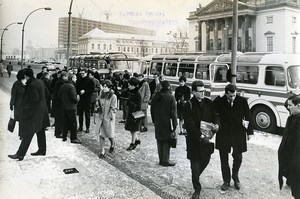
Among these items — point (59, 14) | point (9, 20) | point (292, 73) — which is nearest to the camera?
point (9, 20)

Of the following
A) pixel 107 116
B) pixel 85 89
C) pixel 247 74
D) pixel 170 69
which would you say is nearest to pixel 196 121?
pixel 107 116

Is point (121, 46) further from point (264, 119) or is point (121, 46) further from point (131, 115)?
point (131, 115)

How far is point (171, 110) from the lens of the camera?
4.70 metres

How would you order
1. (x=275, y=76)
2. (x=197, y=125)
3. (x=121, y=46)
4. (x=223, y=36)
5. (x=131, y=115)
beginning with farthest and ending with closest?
1. (x=223, y=36)
2. (x=121, y=46)
3. (x=275, y=76)
4. (x=131, y=115)
5. (x=197, y=125)

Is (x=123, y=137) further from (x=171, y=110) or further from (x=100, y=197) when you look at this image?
(x=100, y=197)

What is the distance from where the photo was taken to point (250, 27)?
27.2 m

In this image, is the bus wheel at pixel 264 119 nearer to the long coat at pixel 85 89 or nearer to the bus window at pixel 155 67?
the long coat at pixel 85 89

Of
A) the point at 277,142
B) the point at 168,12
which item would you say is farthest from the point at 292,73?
the point at 168,12

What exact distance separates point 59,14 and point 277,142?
4833mm

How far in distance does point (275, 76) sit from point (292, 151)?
13.5 ft

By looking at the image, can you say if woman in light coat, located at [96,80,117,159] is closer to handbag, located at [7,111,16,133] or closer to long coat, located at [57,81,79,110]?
long coat, located at [57,81,79,110]

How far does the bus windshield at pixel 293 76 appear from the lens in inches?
252

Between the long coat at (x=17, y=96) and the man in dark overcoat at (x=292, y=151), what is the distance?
3663 millimetres

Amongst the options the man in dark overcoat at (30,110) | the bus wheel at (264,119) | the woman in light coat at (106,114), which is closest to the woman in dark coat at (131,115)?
the woman in light coat at (106,114)
